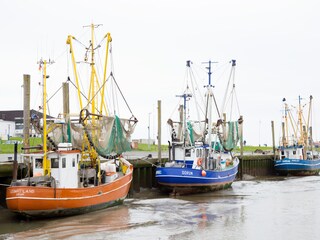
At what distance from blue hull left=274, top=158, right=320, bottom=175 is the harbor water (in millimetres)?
24262

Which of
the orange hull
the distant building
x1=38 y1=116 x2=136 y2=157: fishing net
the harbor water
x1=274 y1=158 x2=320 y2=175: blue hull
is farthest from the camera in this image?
the distant building

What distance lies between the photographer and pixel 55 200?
20.0 m

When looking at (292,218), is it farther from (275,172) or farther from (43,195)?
(275,172)

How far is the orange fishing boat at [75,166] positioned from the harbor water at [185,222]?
A: 0.71 meters

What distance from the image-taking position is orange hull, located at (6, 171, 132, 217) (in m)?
19.2

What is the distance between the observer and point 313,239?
17.1 meters

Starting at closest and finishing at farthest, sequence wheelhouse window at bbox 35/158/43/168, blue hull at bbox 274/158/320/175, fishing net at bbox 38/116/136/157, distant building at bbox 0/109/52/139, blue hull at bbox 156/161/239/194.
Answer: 1. wheelhouse window at bbox 35/158/43/168
2. fishing net at bbox 38/116/136/157
3. blue hull at bbox 156/161/239/194
4. blue hull at bbox 274/158/320/175
5. distant building at bbox 0/109/52/139

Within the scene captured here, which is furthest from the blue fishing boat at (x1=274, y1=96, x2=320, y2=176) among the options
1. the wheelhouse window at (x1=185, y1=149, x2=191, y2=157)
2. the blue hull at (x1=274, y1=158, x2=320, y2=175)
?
the wheelhouse window at (x1=185, y1=149, x2=191, y2=157)

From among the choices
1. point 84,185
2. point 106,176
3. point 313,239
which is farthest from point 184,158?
point 313,239

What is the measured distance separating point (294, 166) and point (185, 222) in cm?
3544

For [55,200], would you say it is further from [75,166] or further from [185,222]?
[185,222]

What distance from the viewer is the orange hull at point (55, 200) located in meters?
19.2

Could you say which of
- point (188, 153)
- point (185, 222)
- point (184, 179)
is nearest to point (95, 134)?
point (185, 222)

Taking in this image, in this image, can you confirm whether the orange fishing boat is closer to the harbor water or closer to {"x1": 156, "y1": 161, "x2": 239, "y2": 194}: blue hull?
the harbor water
